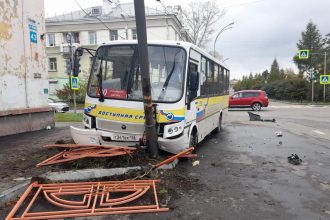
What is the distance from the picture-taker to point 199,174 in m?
7.44

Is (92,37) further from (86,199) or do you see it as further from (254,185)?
(86,199)

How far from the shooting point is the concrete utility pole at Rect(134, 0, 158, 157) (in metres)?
6.89

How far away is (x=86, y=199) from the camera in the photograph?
5.45 m

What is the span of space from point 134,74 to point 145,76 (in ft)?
2.84

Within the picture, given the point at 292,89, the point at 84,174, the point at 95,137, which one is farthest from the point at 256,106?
the point at 84,174

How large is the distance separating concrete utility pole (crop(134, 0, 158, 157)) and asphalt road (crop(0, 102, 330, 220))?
94 centimetres

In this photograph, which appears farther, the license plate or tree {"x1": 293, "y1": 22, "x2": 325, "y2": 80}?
tree {"x1": 293, "y1": 22, "x2": 325, "y2": 80}

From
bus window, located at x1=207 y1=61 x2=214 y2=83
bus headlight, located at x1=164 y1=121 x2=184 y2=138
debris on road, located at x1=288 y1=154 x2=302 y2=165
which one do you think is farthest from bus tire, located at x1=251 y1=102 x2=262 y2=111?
bus headlight, located at x1=164 y1=121 x2=184 y2=138

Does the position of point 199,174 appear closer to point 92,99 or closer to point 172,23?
point 92,99

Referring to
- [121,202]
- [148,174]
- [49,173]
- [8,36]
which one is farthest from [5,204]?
[8,36]

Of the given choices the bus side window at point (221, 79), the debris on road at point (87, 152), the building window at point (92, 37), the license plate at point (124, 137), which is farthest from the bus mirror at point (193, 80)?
the building window at point (92, 37)

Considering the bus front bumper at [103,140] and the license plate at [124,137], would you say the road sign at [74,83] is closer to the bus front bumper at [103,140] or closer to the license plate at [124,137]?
the bus front bumper at [103,140]

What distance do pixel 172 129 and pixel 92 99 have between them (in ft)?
6.59

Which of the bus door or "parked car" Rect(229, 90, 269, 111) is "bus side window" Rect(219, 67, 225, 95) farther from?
"parked car" Rect(229, 90, 269, 111)
